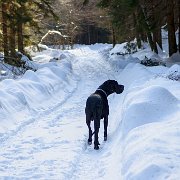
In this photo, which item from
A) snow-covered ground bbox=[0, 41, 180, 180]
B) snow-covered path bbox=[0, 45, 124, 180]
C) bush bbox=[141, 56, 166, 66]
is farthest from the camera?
bush bbox=[141, 56, 166, 66]

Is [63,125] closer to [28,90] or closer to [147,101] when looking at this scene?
[147,101]

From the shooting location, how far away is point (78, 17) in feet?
231

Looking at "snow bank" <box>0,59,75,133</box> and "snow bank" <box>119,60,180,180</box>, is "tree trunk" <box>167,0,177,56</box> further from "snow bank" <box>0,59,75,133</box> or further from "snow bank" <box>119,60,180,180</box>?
"snow bank" <box>119,60,180,180</box>

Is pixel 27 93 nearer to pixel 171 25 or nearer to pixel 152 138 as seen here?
pixel 152 138

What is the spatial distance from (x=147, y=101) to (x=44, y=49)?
4117 cm

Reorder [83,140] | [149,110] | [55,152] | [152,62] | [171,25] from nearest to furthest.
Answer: [55,152]
[149,110]
[83,140]
[171,25]
[152,62]

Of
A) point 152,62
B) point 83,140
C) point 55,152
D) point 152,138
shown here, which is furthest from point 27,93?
point 152,62

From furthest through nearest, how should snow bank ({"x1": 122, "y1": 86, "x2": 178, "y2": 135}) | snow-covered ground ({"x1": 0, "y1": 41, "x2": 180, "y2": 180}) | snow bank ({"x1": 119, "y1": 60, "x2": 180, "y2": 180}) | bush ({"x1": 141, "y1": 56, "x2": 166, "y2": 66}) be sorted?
bush ({"x1": 141, "y1": 56, "x2": 166, "y2": 66})
snow bank ({"x1": 122, "y1": 86, "x2": 178, "y2": 135})
snow-covered ground ({"x1": 0, "y1": 41, "x2": 180, "y2": 180})
snow bank ({"x1": 119, "y1": 60, "x2": 180, "y2": 180})

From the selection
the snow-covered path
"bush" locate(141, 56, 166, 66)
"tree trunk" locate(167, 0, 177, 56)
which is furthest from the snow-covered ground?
"bush" locate(141, 56, 166, 66)

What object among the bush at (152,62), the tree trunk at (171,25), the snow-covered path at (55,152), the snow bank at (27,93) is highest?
the tree trunk at (171,25)

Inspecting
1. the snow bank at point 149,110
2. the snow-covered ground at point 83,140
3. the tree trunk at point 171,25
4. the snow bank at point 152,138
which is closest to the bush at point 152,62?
the tree trunk at point 171,25

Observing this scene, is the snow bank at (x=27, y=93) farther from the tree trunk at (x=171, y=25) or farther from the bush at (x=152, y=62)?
the tree trunk at (x=171, y=25)

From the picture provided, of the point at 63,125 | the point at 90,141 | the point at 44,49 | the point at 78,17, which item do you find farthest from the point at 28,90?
the point at 78,17

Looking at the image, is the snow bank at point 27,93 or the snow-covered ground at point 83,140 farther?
the snow bank at point 27,93
